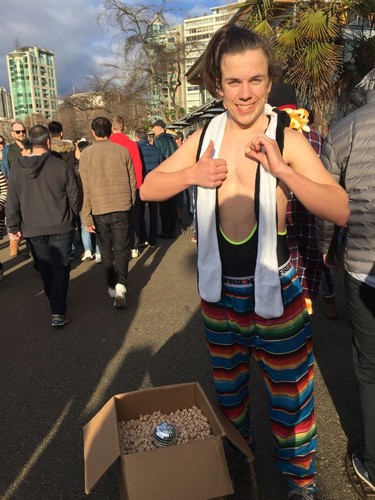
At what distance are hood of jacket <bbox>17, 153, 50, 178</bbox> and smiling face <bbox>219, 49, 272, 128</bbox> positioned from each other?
2912mm

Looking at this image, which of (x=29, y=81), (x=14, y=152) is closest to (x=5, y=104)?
(x=29, y=81)

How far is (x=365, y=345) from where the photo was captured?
6.18ft

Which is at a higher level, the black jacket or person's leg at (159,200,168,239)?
the black jacket

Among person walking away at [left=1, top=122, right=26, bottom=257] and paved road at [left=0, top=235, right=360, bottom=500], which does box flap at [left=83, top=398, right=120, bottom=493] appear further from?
person walking away at [left=1, top=122, right=26, bottom=257]

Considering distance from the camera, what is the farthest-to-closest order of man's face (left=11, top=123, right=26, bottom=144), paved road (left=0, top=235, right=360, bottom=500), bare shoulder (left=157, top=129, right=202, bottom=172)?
man's face (left=11, top=123, right=26, bottom=144) → paved road (left=0, top=235, right=360, bottom=500) → bare shoulder (left=157, top=129, right=202, bottom=172)

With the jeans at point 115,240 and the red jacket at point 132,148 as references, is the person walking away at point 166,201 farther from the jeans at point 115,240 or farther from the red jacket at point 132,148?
the jeans at point 115,240

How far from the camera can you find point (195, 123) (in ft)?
58.7

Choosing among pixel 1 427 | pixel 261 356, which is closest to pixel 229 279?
pixel 261 356

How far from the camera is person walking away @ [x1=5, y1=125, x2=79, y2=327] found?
13.3 ft

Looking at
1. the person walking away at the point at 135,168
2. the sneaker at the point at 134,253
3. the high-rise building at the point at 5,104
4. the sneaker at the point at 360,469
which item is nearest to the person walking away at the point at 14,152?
the person walking away at the point at 135,168

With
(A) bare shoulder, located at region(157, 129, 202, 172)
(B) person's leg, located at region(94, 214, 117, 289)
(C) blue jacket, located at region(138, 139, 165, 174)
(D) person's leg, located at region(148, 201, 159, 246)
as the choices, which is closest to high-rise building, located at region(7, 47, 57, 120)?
(C) blue jacket, located at region(138, 139, 165, 174)

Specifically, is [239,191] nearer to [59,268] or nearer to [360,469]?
[360,469]

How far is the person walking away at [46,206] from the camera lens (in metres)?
4.06

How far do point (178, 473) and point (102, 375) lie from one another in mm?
1833
